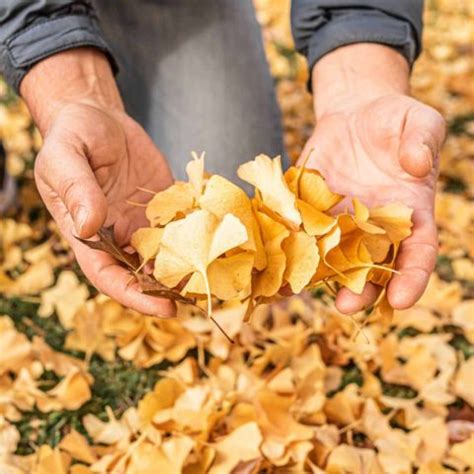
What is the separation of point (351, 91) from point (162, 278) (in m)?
0.55

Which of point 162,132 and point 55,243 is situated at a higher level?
point 162,132

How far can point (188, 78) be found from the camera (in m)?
1.59

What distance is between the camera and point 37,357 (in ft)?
4.19

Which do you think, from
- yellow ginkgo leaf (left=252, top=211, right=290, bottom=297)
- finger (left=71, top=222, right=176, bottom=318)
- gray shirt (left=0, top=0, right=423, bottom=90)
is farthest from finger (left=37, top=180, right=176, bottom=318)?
gray shirt (left=0, top=0, right=423, bottom=90)

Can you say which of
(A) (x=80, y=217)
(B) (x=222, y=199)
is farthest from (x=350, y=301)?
(A) (x=80, y=217)

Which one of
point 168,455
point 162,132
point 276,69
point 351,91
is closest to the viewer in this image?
point 168,455

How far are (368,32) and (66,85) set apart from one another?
0.50 m

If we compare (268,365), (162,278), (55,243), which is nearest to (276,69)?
(55,243)

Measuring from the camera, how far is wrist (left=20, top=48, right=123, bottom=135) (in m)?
1.17

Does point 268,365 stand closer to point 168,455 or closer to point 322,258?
point 168,455

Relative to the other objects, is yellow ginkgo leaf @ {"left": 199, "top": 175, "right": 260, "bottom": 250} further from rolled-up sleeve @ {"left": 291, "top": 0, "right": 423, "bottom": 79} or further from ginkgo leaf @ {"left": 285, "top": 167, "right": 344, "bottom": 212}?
rolled-up sleeve @ {"left": 291, "top": 0, "right": 423, "bottom": 79}

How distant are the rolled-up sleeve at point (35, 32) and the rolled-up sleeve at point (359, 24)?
1.25 feet

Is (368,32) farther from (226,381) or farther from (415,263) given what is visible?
(226,381)

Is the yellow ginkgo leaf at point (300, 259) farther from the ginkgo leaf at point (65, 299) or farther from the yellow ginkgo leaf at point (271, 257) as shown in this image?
the ginkgo leaf at point (65, 299)
